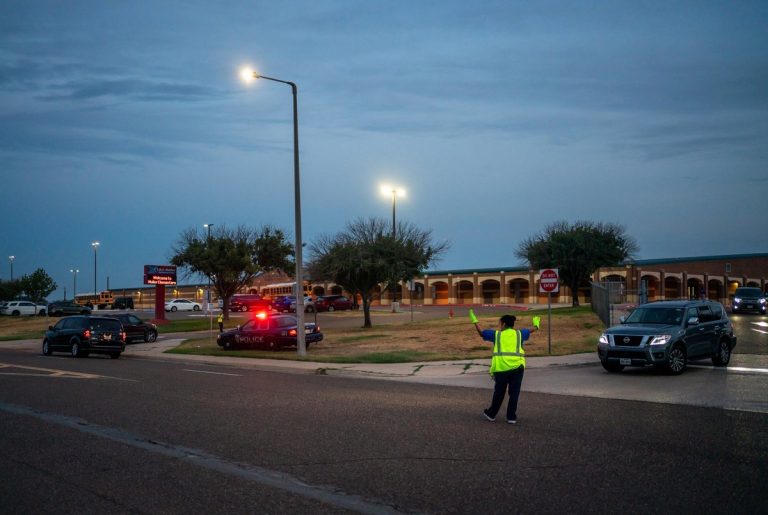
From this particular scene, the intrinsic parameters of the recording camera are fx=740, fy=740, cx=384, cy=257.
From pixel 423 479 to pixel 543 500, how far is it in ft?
4.58

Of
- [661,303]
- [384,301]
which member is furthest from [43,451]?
[384,301]

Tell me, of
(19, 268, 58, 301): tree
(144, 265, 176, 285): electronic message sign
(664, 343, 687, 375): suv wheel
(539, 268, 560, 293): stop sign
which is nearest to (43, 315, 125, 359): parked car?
(539, 268, 560, 293): stop sign

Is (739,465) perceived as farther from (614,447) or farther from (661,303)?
(661,303)

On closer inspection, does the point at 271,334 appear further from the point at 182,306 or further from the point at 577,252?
the point at 182,306

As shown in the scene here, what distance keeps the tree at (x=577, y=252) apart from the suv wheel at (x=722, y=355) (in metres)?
35.9

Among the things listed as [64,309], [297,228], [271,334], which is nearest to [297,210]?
[297,228]

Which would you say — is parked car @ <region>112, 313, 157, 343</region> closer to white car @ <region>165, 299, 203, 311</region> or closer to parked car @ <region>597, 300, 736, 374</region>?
parked car @ <region>597, 300, 736, 374</region>

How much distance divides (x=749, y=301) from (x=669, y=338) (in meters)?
34.4

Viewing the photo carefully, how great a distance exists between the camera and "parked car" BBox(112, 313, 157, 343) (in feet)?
127

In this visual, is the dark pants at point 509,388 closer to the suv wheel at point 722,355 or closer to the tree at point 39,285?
the suv wheel at point 722,355

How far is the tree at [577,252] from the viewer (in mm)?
56781

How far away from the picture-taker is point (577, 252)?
57.2 metres

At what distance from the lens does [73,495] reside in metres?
7.37

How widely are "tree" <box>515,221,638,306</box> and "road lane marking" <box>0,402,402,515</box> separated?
48.3m
